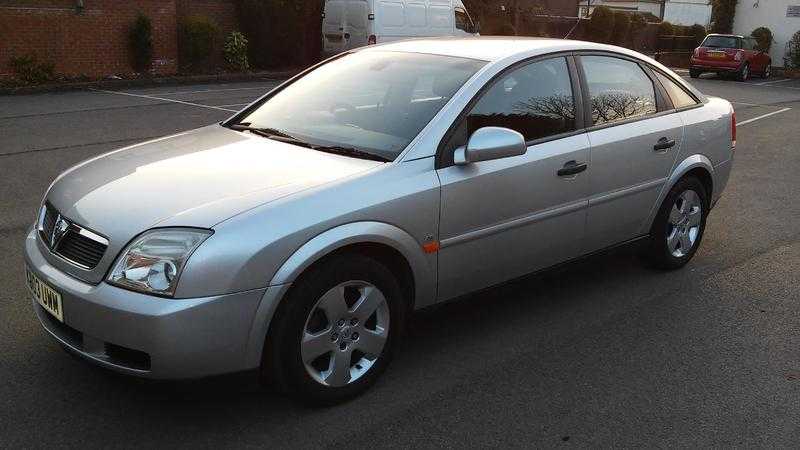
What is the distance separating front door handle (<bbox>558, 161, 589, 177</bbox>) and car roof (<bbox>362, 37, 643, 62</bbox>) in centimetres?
65

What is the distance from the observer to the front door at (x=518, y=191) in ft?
12.4

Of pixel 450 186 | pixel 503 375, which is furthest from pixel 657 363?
pixel 450 186

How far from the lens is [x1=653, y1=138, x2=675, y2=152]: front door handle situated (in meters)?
4.91

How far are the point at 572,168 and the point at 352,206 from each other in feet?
4.99

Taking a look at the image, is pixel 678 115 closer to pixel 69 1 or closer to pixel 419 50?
pixel 419 50

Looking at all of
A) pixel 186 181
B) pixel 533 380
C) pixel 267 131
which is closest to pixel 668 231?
pixel 533 380

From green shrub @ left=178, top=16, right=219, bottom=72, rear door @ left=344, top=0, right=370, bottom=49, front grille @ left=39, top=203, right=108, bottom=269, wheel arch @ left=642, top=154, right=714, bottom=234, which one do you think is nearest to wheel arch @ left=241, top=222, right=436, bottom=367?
front grille @ left=39, top=203, right=108, bottom=269

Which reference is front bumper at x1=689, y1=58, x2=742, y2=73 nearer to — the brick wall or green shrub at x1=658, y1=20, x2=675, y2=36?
green shrub at x1=658, y1=20, x2=675, y2=36

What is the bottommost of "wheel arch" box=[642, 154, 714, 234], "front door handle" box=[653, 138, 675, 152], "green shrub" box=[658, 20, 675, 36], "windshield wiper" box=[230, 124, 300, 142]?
"wheel arch" box=[642, 154, 714, 234]

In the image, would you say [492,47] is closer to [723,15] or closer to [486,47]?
[486,47]

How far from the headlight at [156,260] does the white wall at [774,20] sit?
38.1 metres

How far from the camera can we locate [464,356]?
3988mm

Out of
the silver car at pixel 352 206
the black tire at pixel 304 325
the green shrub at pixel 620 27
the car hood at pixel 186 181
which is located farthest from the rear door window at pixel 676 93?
the green shrub at pixel 620 27

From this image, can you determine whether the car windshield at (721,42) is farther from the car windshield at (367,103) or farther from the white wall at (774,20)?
the car windshield at (367,103)
